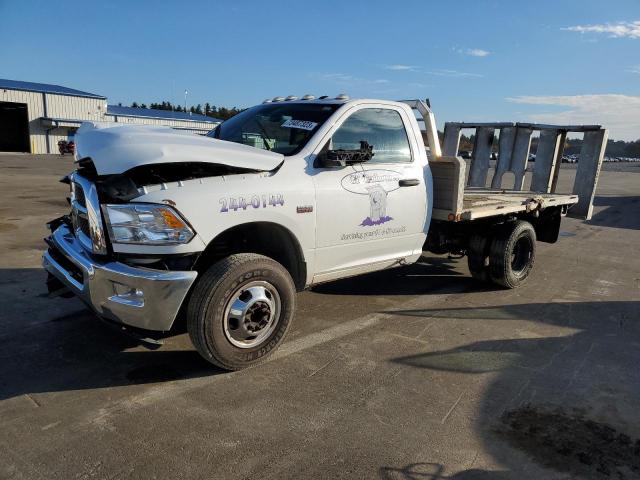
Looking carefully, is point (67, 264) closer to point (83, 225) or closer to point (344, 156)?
point (83, 225)

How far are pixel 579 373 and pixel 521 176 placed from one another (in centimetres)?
506

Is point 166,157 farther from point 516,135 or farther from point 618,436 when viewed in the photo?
point 516,135

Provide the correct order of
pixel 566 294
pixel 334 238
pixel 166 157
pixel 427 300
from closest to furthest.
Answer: pixel 166 157 → pixel 334 238 → pixel 427 300 → pixel 566 294

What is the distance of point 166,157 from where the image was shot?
3166mm

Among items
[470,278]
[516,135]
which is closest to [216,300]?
[470,278]

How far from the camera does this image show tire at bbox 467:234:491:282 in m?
6.03

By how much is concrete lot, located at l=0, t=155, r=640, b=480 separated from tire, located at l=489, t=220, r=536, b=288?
0.50 m

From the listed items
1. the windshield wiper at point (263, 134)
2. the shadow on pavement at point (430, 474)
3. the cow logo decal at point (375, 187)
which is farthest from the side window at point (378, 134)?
the shadow on pavement at point (430, 474)

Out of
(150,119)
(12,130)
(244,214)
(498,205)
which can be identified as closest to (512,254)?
(498,205)

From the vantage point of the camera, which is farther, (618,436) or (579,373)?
(579,373)

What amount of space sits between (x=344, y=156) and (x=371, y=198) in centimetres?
61

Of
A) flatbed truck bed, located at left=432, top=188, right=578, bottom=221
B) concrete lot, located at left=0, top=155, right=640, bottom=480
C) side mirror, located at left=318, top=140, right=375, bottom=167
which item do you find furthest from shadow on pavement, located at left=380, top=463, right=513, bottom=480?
flatbed truck bed, located at left=432, top=188, right=578, bottom=221

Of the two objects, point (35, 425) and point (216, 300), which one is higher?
point (216, 300)

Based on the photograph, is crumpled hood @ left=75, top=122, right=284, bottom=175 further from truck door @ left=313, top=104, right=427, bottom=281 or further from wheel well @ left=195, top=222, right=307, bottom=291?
truck door @ left=313, top=104, right=427, bottom=281
